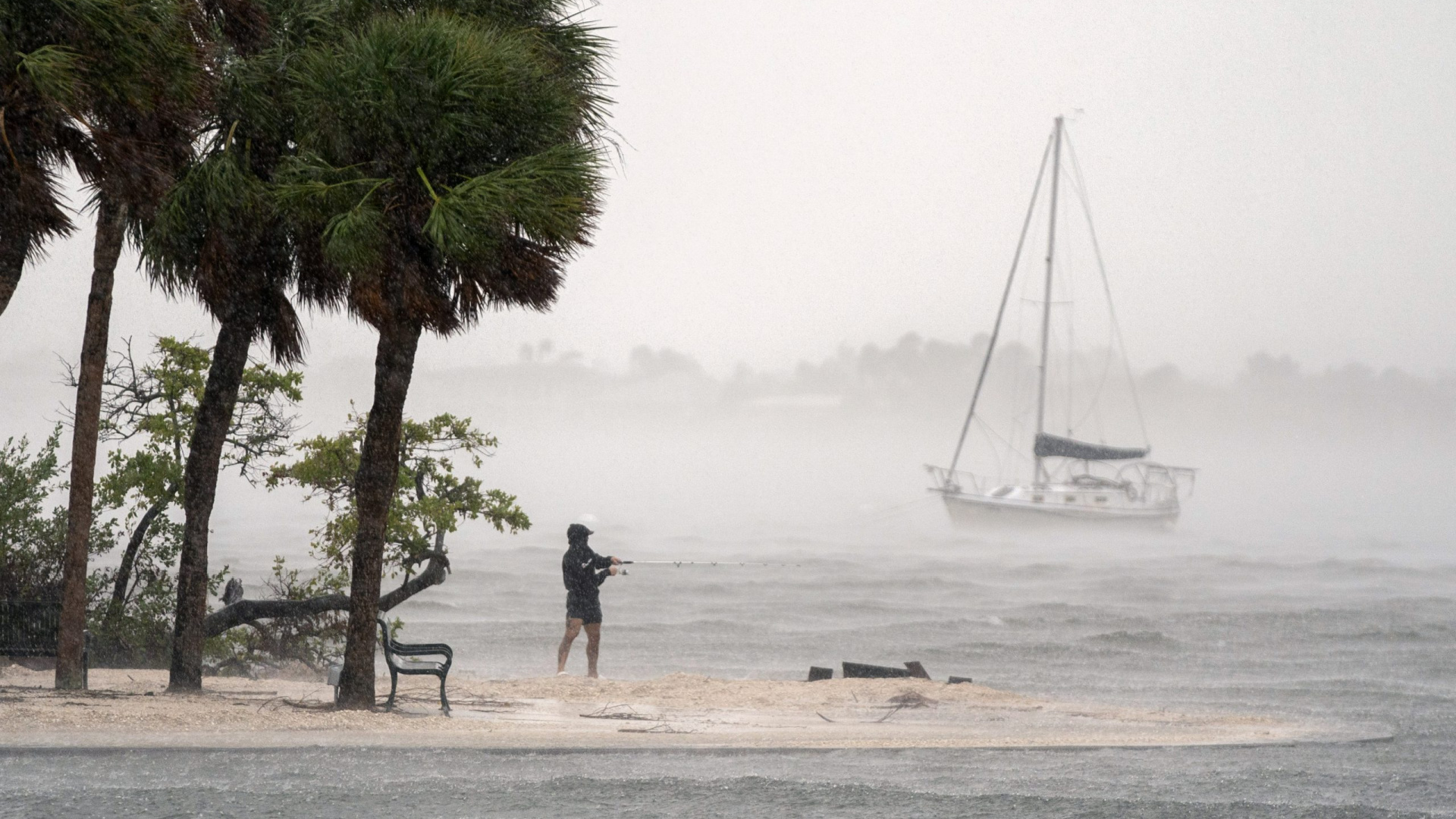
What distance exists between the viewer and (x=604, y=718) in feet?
46.1

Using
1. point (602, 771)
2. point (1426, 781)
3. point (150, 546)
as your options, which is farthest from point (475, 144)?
point (1426, 781)

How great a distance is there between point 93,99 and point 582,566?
8015 mm

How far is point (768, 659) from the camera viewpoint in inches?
1614

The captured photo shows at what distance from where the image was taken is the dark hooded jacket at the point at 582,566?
17.1 meters

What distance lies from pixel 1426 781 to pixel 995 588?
69994 millimetres

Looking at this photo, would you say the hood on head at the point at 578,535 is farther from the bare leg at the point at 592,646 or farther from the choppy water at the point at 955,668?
the choppy water at the point at 955,668

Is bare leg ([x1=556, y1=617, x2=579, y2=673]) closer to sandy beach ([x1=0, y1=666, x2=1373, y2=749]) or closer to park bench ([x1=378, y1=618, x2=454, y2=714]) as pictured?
sandy beach ([x1=0, y1=666, x2=1373, y2=749])

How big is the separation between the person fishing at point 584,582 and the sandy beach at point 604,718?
0.62 metres

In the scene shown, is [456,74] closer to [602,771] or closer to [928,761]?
[602,771]

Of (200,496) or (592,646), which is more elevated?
(200,496)

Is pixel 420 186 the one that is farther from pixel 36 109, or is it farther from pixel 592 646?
pixel 592 646

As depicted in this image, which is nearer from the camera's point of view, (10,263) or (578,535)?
(10,263)

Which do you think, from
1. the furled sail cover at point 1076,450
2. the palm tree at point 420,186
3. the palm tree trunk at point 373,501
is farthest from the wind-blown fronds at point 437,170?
the furled sail cover at point 1076,450

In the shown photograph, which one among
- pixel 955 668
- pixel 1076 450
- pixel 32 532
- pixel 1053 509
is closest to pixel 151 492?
pixel 32 532
